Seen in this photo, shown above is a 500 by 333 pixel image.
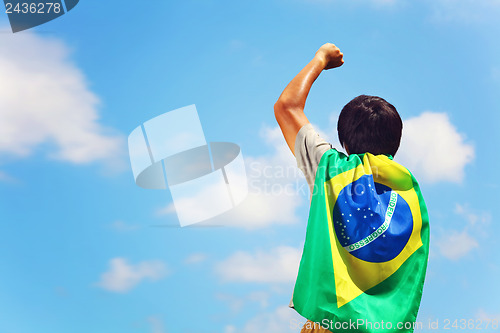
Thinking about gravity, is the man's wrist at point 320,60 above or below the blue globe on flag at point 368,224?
above

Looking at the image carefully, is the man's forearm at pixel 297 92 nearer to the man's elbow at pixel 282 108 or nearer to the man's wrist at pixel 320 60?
the man's elbow at pixel 282 108

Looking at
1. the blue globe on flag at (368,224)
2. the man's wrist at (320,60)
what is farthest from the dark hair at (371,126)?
the man's wrist at (320,60)

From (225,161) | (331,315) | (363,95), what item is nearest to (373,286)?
(331,315)

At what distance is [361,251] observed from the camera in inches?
103

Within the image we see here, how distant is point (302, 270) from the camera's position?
2.64 meters

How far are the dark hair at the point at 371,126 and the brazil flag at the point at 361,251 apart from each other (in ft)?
0.38

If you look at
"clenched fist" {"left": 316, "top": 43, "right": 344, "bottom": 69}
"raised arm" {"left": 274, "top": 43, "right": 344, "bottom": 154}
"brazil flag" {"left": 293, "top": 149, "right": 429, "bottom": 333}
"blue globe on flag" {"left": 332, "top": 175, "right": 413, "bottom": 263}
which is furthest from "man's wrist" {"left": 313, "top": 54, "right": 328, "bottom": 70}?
"blue globe on flag" {"left": 332, "top": 175, "right": 413, "bottom": 263}

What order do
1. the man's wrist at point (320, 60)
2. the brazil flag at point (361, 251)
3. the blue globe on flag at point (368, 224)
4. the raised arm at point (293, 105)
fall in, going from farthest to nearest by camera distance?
the man's wrist at point (320, 60) → the raised arm at point (293, 105) → the blue globe on flag at point (368, 224) → the brazil flag at point (361, 251)

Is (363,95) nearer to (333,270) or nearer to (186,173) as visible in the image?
(333,270)

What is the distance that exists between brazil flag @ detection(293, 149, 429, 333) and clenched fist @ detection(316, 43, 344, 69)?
0.76 metres

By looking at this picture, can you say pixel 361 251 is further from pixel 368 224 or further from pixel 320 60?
pixel 320 60

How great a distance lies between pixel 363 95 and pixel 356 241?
98 centimetres

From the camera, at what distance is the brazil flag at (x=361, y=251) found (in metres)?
2.50

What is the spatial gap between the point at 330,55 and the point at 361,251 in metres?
1.40
